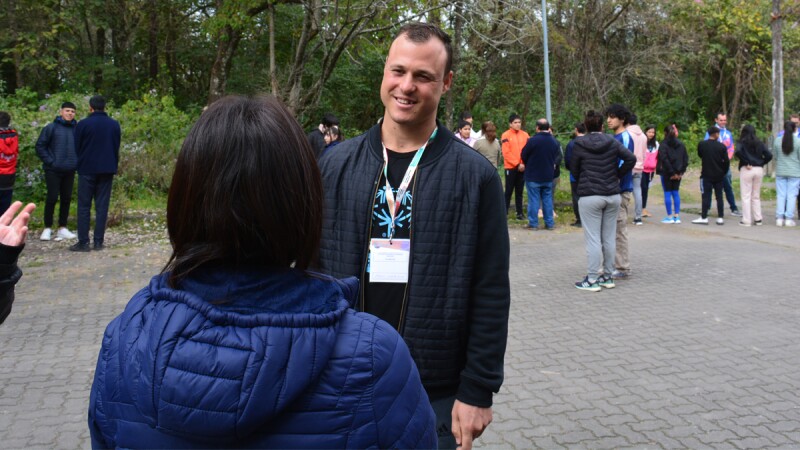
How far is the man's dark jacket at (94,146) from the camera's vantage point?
33.6 ft

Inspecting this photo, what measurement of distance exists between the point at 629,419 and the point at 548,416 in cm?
53

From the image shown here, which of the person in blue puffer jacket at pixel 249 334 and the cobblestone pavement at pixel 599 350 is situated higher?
the person in blue puffer jacket at pixel 249 334

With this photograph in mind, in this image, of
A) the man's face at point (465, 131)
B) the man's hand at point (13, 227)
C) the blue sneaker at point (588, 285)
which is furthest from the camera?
the man's face at point (465, 131)

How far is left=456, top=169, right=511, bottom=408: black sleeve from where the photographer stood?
242 cm

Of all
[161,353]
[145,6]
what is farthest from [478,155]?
[145,6]

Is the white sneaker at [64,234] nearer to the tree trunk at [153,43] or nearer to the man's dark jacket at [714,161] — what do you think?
the man's dark jacket at [714,161]

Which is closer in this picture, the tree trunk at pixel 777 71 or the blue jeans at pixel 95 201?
the blue jeans at pixel 95 201

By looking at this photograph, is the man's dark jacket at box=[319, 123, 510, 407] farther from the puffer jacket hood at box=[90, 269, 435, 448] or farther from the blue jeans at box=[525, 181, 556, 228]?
the blue jeans at box=[525, 181, 556, 228]

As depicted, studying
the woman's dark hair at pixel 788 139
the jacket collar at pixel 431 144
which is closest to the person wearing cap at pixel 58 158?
the jacket collar at pixel 431 144

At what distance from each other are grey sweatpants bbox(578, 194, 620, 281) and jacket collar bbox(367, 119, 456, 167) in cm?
610

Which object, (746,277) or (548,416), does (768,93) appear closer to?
(746,277)

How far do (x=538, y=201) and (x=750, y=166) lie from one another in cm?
392

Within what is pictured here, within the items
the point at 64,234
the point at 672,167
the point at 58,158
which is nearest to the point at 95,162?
the point at 58,158

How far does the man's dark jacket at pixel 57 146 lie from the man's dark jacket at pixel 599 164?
744 cm
